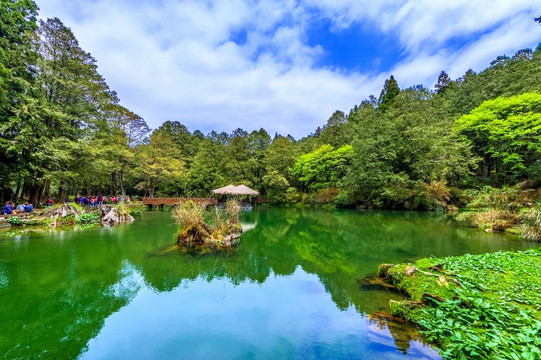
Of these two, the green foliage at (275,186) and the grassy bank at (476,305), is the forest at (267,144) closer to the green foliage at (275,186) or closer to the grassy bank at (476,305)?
the green foliage at (275,186)

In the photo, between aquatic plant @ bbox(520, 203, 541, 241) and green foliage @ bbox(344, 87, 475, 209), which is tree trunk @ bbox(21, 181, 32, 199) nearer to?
green foliage @ bbox(344, 87, 475, 209)

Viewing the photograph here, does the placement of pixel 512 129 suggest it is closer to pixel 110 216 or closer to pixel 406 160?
pixel 406 160

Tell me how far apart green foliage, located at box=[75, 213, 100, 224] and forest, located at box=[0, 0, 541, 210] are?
283cm

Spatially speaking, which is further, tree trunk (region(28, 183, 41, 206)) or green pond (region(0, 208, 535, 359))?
tree trunk (region(28, 183, 41, 206))

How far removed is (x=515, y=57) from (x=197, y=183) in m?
33.9

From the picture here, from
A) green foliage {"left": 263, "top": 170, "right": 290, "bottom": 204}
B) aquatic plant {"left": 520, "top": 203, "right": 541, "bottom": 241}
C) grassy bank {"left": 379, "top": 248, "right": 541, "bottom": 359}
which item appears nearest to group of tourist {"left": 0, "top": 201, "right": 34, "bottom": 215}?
grassy bank {"left": 379, "top": 248, "right": 541, "bottom": 359}

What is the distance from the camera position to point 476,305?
2705 millimetres

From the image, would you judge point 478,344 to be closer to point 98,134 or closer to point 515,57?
point 98,134

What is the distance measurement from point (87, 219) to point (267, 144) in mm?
23288

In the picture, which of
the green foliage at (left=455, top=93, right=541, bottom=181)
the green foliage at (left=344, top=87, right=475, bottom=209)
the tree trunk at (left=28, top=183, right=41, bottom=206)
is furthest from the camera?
the green foliage at (left=344, top=87, right=475, bottom=209)

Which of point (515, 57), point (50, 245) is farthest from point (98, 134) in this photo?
point (515, 57)

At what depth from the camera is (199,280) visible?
16.6ft

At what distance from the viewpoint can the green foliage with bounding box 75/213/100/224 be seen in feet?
40.0

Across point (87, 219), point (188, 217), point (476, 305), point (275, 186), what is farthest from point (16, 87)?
point (275, 186)
